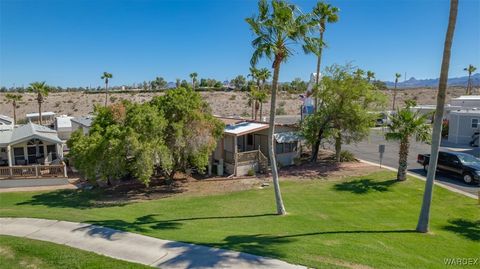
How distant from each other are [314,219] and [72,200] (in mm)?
13230

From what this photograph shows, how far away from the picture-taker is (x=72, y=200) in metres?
19.5

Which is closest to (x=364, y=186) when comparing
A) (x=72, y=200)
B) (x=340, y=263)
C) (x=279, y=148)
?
(x=279, y=148)

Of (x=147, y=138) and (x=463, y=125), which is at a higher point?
(x=463, y=125)

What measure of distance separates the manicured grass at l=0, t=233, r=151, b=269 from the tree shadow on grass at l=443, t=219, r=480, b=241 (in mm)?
12080

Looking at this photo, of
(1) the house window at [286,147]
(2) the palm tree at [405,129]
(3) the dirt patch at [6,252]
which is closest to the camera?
(3) the dirt patch at [6,252]

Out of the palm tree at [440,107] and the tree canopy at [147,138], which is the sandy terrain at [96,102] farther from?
the palm tree at [440,107]

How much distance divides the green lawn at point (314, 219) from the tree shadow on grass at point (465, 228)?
0.04 meters

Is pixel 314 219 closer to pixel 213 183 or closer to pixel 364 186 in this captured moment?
pixel 364 186

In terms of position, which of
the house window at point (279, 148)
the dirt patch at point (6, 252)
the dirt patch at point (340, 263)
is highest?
the house window at point (279, 148)

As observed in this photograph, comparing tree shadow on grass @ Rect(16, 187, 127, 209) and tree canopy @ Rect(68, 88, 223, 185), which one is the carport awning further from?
tree shadow on grass @ Rect(16, 187, 127, 209)

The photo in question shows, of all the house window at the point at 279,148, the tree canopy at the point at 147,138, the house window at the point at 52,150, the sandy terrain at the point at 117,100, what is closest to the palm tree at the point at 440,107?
the tree canopy at the point at 147,138

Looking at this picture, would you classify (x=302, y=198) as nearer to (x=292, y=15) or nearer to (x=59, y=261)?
(x=292, y=15)

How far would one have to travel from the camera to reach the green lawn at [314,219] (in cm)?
1027

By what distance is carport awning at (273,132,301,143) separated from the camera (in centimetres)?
2689
